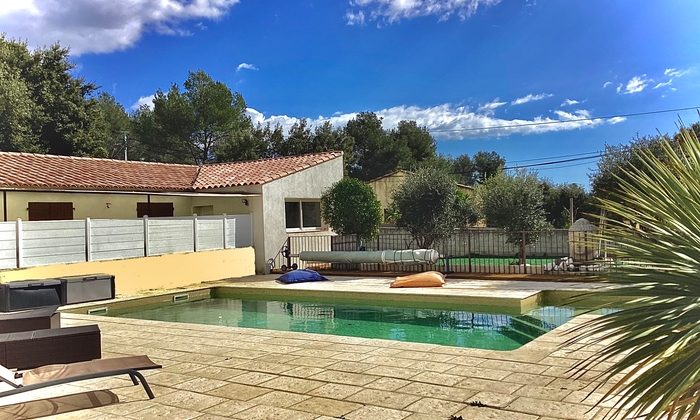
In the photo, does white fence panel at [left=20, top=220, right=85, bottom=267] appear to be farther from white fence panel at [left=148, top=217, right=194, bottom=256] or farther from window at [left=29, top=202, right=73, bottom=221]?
window at [left=29, top=202, right=73, bottom=221]

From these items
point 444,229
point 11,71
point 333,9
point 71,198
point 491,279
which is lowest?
point 491,279

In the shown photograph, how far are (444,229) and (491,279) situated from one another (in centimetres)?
511

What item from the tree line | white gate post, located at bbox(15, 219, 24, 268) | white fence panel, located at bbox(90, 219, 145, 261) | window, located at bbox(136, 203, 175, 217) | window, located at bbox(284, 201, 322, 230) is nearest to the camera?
white gate post, located at bbox(15, 219, 24, 268)

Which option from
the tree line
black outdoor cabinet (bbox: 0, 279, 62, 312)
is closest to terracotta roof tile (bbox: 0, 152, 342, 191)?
black outdoor cabinet (bbox: 0, 279, 62, 312)

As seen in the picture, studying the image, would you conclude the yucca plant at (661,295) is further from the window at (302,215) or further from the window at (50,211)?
the window at (302,215)

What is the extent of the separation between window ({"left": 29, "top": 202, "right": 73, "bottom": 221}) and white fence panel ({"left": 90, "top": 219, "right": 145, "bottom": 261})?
8.80 feet

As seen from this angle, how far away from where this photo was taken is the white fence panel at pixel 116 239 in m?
14.7

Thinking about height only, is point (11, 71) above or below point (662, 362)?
above

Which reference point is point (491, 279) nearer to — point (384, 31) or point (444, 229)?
point (444, 229)

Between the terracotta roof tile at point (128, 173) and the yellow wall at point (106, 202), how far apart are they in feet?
1.68

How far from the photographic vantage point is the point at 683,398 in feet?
8.36

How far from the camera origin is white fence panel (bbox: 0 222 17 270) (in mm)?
12742

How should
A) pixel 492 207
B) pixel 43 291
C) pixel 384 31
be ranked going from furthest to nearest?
pixel 384 31
pixel 492 207
pixel 43 291

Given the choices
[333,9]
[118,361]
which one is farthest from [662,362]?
[333,9]
